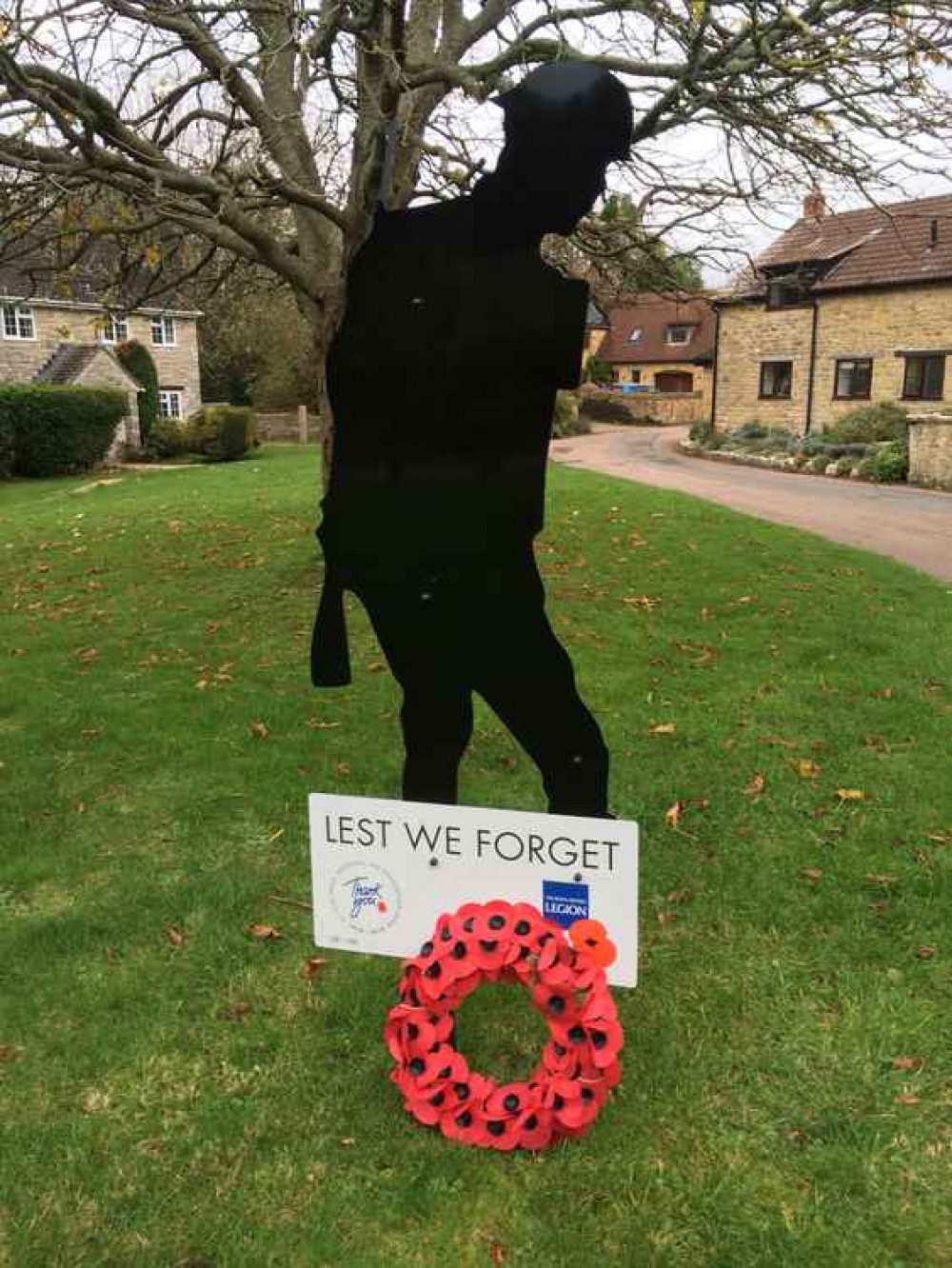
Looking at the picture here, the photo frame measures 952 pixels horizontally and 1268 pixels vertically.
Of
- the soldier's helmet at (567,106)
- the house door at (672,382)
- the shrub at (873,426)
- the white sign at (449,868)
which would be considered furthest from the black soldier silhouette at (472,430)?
the house door at (672,382)

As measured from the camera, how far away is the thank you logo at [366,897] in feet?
10.1

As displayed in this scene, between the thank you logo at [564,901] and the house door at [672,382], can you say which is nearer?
the thank you logo at [564,901]

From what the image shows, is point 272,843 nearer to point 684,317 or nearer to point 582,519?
point 582,519

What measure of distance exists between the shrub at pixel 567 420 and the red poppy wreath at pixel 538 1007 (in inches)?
1216

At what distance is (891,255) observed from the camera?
89.6 feet

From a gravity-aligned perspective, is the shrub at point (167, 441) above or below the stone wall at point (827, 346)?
below

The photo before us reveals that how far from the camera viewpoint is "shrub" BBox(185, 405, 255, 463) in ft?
98.3

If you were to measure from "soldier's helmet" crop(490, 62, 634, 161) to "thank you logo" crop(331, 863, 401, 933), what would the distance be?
7.34 feet

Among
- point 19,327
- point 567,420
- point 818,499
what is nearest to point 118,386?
point 19,327

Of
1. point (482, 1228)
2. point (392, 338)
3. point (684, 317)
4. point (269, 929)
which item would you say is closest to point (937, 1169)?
point (482, 1228)

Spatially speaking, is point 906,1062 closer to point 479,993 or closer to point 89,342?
point 479,993

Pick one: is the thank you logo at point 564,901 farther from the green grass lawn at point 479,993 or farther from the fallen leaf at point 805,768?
the fallen leaf at point 805,768

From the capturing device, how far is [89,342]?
3381cm

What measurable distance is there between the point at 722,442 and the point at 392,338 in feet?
86.2
